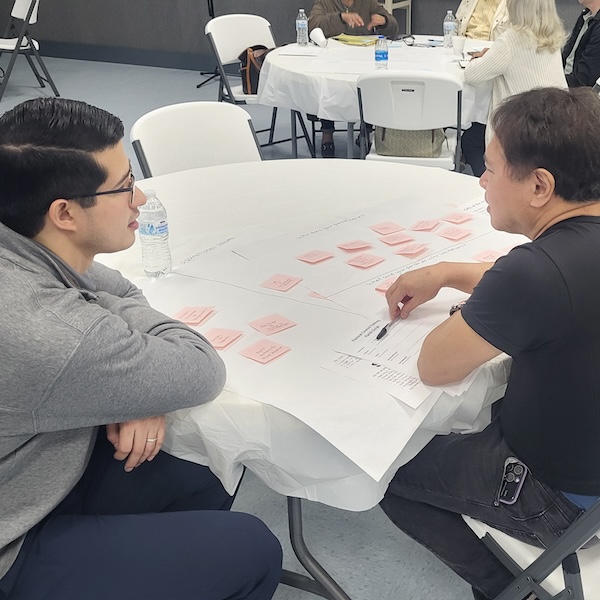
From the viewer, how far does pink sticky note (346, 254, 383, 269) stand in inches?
64.8

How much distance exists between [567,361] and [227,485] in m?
0.62

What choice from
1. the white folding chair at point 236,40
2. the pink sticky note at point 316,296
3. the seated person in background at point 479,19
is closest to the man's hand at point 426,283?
the pink sticky note at point 316,296

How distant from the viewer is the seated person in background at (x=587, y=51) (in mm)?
4141

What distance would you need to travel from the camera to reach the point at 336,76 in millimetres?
3799

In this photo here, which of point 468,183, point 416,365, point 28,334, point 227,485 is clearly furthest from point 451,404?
point 468,183

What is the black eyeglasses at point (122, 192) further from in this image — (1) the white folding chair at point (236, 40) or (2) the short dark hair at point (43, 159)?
(1) the white folding chair at point (236, 40)

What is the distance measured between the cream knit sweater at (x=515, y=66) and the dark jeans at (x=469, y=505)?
2504 mm

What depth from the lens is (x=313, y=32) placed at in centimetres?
466

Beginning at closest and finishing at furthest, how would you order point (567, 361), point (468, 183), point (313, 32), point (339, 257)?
point (567, 361) < point (339, 257) < point (468, 183) < point (313, 32)

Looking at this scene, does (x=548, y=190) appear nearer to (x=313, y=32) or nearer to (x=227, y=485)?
(x=227, y=485)

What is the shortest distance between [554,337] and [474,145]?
323cm

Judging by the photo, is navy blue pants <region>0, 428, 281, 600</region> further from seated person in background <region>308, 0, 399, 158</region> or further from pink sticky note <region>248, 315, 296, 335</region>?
seated person in background <region>308, 0, 399, 158</region>

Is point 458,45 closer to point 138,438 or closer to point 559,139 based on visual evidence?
point 559,139

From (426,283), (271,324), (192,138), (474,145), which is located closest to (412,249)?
(426,283)
